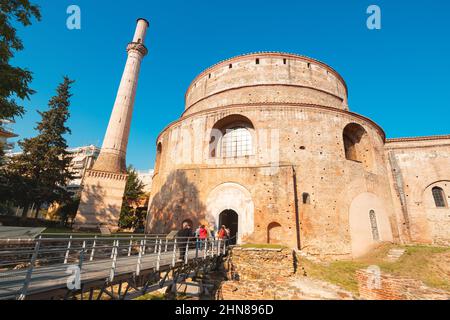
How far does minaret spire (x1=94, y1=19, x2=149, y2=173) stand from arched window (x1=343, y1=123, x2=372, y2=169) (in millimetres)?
19126

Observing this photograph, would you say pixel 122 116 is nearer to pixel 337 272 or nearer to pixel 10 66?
pixel 10 66

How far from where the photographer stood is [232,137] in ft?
58.9

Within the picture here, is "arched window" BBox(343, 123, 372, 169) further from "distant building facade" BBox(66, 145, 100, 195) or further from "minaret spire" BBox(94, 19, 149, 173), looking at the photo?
"distant building facade" BBox(66, 145, 100, 195)

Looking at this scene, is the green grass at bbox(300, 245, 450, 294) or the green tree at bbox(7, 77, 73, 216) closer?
the green grass at bbox(300, 245, 450, 294)

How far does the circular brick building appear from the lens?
46.1 ft

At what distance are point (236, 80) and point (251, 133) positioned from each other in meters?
6.13

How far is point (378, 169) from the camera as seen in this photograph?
17.6 meters

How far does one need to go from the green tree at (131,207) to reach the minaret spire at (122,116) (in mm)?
5711

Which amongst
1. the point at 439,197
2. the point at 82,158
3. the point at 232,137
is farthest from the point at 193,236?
the point at 82,158

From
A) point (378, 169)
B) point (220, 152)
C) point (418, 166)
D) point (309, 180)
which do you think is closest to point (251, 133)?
point (220, 152)

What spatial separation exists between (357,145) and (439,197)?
22.6 ft

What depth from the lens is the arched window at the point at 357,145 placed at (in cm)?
1778

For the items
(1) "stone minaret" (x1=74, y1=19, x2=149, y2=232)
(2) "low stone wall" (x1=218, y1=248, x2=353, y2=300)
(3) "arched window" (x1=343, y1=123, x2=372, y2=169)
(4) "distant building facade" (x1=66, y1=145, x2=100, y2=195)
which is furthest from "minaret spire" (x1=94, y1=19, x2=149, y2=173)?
(4) "distant building facade" (x1=66, y1=145, x2=100, y2=195)

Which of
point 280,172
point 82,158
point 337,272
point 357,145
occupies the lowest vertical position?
point 337,272
